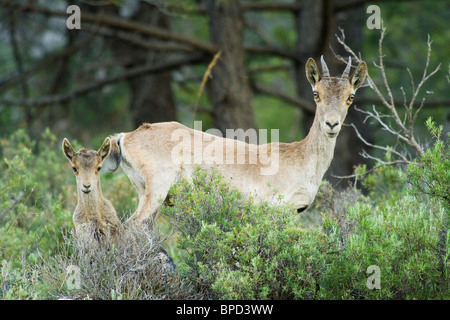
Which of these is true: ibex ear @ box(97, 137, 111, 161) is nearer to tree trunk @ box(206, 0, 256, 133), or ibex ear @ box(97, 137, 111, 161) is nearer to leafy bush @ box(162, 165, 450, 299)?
leafy bush @ box(162, 165, 450, 299)

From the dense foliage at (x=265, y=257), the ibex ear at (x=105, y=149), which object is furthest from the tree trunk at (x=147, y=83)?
the dense foliage at (x=265, y=257)

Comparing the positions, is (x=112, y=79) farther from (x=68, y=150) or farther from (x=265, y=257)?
(x=265, y=257)

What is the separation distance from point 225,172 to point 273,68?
29.8 feet

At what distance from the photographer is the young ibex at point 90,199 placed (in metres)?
6.29

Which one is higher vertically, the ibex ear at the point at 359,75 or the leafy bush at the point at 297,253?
the ibex ear at the point at 359,75

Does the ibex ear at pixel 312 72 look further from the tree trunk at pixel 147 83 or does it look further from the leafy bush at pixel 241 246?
the tree trunk at pixel 147 83

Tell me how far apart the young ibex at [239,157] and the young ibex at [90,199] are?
314 mm

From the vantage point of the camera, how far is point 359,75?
22.8 ft

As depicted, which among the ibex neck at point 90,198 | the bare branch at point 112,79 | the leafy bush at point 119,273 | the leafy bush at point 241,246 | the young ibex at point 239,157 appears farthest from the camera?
the bare branch at point 112,79

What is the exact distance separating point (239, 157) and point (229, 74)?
604 cm

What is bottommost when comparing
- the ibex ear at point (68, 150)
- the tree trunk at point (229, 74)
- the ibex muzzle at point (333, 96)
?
the ibex ear at point (68, 150)

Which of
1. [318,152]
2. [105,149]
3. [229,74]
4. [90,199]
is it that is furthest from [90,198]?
[229,74]
